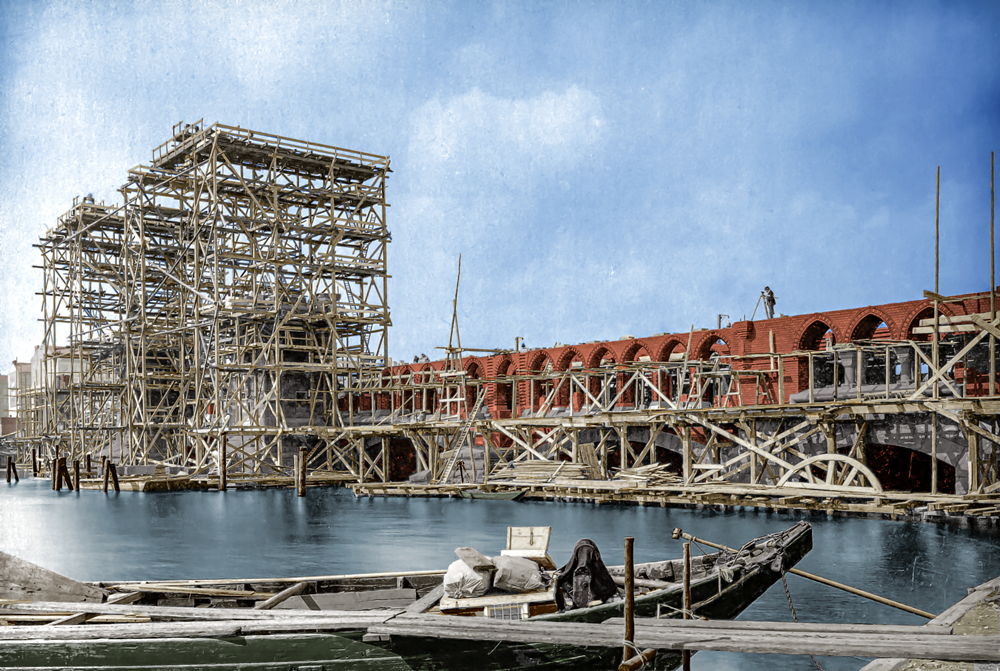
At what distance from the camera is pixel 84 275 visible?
2105 inches

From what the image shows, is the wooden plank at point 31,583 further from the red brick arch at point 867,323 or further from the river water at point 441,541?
the red brick arch at point 867,323

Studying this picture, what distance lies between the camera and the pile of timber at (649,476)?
2866cm

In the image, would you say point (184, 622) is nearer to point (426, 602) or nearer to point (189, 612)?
point (189, 612)

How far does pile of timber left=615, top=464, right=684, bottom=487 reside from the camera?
94.0 feet

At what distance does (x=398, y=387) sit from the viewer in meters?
41.8

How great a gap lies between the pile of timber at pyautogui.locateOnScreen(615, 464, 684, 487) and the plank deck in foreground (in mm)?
20483

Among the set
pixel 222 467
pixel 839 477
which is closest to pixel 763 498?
pixel 839 477

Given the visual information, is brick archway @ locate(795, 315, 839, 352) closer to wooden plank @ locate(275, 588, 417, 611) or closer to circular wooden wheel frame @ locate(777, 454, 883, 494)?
circular wooden wheel frame @ locate(777, 454, 883, 494)

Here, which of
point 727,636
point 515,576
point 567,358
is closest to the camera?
point 727,636

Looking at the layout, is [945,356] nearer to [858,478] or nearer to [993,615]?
[858,478]

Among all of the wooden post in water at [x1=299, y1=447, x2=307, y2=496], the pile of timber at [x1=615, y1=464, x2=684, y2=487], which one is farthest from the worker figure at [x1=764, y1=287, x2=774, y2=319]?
the wooden post in water at [x1=299, y1=447, x2=307, y2=496]

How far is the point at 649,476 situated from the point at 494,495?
226 inches

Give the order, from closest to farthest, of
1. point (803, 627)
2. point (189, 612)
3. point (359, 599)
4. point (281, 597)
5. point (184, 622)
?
point (803, 627) → point (184, 622) → point (189, 612) → point (281, 597) → point (359, 599)

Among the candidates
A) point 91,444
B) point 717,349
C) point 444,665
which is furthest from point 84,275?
point 444,665
